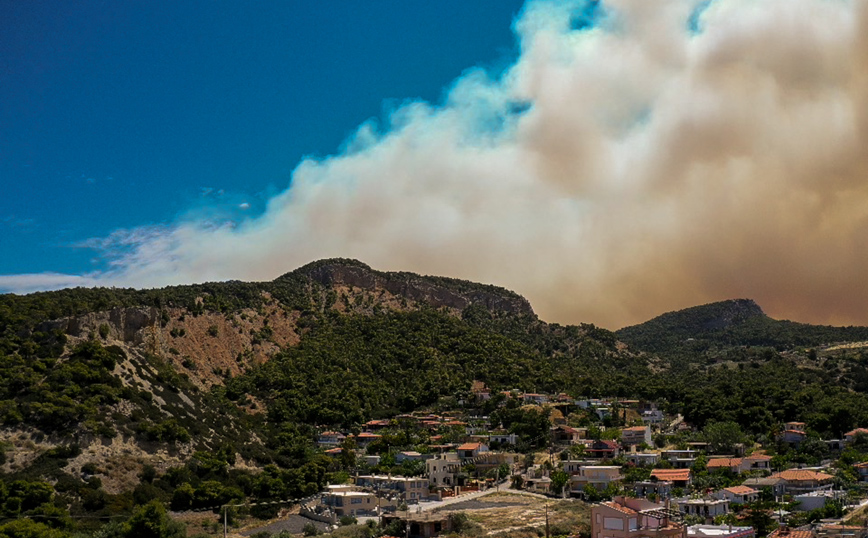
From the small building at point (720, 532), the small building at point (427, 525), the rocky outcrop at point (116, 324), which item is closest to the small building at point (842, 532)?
the small building at point (720, 532)

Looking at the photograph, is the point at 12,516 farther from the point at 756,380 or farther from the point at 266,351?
the point at 756,380

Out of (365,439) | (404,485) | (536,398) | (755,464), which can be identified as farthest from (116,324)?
(755,464)

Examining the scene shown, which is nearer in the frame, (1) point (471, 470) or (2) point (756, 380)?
(1) point (471, 470)

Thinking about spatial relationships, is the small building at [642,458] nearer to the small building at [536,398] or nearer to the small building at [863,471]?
the small building at [863,471]

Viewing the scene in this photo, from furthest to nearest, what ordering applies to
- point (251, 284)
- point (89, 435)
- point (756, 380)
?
point (251, 284) < point (756, 380) < point (89, 435)

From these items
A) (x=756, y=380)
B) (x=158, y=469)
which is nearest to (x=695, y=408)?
(x=756, y=380)

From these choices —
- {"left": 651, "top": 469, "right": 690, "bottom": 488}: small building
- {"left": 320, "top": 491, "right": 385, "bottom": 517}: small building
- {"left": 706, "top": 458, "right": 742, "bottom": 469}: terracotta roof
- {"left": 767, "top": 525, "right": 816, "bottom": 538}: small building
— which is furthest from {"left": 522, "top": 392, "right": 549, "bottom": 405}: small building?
{"left": 767, "top": 525, "right": 816, "bottom": 538}: small building
